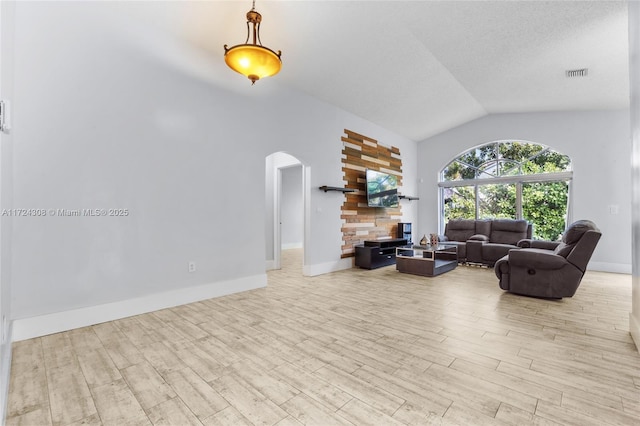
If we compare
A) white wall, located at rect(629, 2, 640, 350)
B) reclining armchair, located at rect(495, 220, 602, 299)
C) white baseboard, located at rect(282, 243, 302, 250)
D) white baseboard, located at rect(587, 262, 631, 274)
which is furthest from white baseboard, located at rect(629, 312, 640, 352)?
white baseboard, located at rect(282, 243, 302, 250)

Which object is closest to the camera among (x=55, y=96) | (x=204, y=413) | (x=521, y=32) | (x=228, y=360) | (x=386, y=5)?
(x=204, y=413)

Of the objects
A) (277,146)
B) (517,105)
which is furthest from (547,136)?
(277,146)

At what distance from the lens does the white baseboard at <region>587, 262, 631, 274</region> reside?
5632mm

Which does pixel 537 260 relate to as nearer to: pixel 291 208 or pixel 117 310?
pixel 117 310

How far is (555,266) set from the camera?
3525 millimetres

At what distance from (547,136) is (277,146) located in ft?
20.0

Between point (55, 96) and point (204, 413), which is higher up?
point (55, 96)

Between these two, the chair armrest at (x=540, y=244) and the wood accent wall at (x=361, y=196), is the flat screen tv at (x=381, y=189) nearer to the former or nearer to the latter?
the wood accent wall at (x=361, y=196)

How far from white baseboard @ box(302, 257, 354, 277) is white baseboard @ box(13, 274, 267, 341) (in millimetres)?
1228

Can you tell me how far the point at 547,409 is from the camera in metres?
1.54

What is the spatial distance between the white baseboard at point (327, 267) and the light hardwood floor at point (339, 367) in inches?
66.2

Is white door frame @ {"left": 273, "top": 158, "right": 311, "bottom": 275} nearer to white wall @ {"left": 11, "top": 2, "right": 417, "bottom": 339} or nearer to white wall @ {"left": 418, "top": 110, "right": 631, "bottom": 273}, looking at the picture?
white wall @ {"left": 11, "top": 2, "right": 417, "bottom": 339}

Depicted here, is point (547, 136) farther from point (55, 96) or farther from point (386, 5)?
point (55, 96)

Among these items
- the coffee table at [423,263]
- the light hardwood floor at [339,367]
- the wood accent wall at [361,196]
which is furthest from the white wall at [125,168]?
the coffee table at [423,263]
